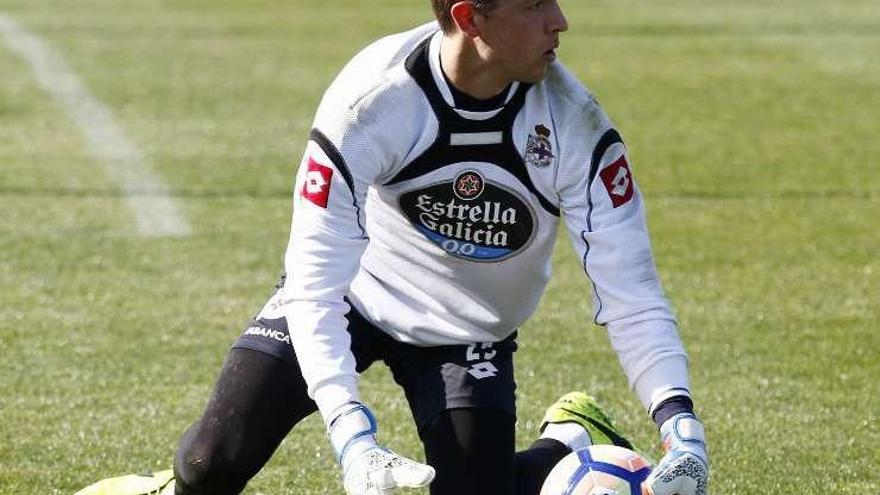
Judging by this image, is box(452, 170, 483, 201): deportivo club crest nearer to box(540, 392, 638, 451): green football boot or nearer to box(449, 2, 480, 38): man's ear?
box(449, 2, 480, 38): man's ear

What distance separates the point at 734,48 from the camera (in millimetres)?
18750

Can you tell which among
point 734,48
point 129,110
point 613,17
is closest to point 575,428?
point 129,110

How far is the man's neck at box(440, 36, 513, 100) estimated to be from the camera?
510cm

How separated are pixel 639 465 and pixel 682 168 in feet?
25.9

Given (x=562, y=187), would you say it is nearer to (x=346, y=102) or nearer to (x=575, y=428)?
(x=346, y=102)

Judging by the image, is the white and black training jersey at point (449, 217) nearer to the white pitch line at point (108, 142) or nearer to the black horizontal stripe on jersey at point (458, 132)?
the black horizontal stripe on jersey at point (458, 132)

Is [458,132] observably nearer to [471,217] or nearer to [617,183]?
[471,217]

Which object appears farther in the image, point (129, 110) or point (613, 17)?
point (613, 17)

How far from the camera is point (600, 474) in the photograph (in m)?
5.04

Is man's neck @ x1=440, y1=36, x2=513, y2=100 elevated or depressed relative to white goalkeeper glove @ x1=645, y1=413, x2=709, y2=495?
elevated

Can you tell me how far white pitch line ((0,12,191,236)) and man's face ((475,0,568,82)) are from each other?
596cm

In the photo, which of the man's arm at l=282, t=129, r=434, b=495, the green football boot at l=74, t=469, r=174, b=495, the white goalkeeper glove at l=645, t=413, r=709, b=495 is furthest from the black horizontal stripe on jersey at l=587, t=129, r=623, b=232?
the green football boot at l=74, t=469, r=174, b=495

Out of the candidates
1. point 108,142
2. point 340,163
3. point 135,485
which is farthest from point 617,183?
point 108,142

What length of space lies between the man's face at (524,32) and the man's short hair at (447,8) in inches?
0.6
